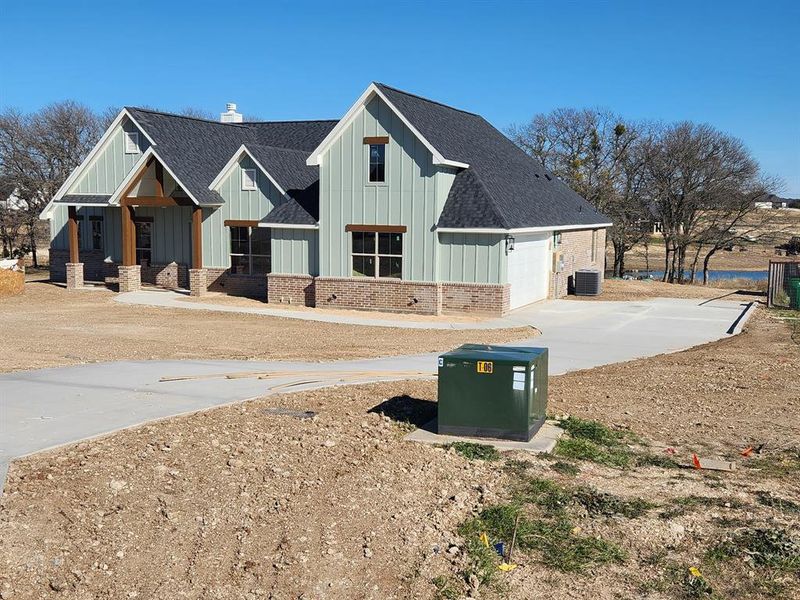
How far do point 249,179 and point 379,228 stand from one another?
275 inches

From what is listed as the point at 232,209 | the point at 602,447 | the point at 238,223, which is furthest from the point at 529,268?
the point at 602,447

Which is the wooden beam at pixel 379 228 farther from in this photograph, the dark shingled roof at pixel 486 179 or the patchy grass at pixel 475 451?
the patchy grass at pixel 475 451

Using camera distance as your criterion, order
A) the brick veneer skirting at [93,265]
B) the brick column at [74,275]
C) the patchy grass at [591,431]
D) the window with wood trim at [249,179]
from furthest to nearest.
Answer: the brick veneer skirting at [93,265] < the brick column at [74,275] < the window with wood trim at [249,179] < the patchy grass at [591,431]

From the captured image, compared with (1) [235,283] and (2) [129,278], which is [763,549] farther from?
(2) [129,278]

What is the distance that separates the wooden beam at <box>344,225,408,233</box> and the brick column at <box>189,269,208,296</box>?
6678 mm

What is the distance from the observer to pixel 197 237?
1188 inches

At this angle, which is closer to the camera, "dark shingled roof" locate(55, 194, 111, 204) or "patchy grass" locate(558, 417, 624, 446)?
"patchy grass" locate(558, 417, 624, 446)

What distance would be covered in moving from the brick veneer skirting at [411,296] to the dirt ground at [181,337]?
104 inches

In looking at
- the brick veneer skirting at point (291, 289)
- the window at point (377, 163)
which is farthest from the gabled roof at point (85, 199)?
the window at point (377, 163)

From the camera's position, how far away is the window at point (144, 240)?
109 ft

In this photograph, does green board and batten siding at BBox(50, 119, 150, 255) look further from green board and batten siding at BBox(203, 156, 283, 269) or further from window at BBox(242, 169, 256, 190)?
window at BBox(242, 169, 256, 190)

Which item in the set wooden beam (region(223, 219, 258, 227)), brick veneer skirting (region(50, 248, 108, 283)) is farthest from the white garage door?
brick veneer skirting (region(50, 248, 108, 283))

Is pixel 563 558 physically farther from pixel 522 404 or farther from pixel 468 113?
pixel 468 113

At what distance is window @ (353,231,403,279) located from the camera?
2602cm
